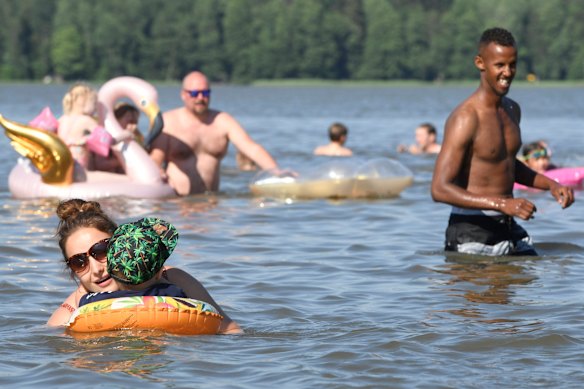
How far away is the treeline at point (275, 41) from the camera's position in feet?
378

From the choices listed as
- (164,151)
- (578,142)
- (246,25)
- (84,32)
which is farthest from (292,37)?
(164,151)

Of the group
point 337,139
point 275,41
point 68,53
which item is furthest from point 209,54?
point 337,139

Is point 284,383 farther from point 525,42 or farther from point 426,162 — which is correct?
point 525,42

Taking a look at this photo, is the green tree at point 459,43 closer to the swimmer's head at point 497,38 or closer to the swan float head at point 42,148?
the swan float head at point 42,148

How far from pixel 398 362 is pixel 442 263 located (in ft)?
8.63

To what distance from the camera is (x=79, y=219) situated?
5.28m

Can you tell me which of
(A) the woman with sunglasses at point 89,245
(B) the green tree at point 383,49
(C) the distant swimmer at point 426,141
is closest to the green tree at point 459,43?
(B) the green tree at point 383,49

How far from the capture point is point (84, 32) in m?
121

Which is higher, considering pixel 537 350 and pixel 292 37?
pixel 292 37

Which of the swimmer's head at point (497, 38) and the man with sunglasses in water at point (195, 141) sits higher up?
the swimmer's head at point (497, 38)

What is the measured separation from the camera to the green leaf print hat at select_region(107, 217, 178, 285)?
16.0 feet

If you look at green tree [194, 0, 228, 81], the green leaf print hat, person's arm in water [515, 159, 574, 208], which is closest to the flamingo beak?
person's arm in water [515, 159, 574, 208]

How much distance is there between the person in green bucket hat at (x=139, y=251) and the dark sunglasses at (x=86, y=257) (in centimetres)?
6

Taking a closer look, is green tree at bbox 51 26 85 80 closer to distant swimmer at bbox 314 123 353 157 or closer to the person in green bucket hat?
distant swimmer at bbox 314 123 353 157
